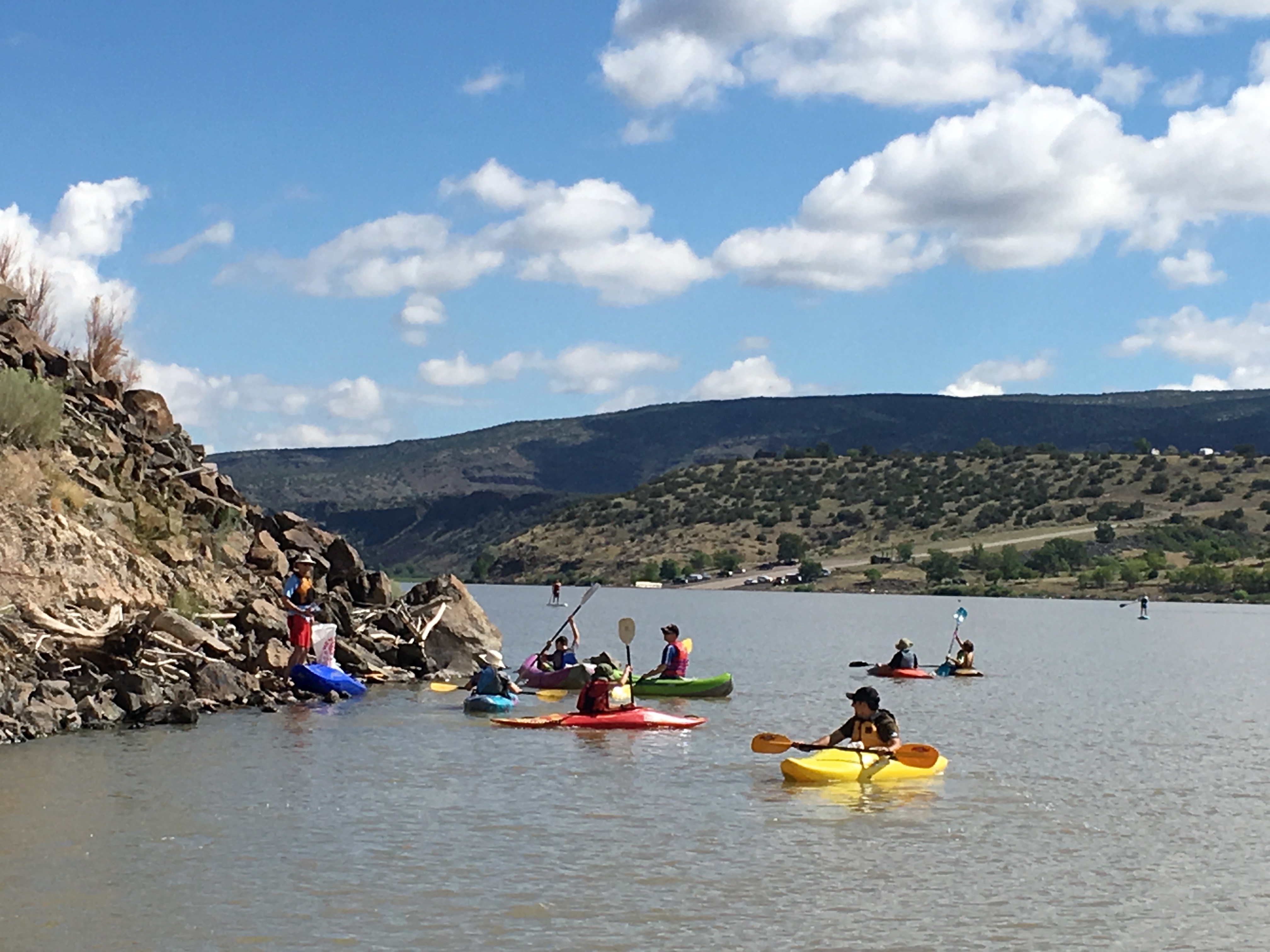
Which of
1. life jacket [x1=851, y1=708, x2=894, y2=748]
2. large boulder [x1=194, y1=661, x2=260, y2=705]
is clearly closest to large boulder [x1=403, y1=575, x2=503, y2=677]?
large boulder [x1=194, y1=661, x2=260, y2=705]

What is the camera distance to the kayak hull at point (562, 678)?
3594 centimetres

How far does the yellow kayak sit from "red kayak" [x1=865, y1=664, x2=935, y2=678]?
20.6 meters

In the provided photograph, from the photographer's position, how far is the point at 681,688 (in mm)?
→ 34781

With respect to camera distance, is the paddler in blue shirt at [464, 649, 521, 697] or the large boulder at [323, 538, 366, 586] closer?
the paddler in blue shirt at [464, 649, 521, 697]

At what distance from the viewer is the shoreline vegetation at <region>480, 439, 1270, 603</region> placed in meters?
116

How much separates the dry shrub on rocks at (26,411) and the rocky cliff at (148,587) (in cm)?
19

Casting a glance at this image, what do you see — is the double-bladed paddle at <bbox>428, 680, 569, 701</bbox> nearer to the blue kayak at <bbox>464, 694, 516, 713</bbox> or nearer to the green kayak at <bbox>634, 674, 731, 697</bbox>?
the green kayak at <bbox>634, 674, 731, 697</bbox>

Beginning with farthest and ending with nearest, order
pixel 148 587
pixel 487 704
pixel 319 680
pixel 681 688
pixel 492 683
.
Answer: pixel 681 688
pixel 319 680
pixel 492 683
pixel 487 704
pixel 148 587

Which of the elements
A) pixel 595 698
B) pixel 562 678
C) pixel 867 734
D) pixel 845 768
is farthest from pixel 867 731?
pixel 562 678

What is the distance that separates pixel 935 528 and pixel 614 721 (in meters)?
112

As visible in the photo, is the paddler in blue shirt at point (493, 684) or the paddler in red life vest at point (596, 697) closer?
the paddler in red life vest at point (596, 697)

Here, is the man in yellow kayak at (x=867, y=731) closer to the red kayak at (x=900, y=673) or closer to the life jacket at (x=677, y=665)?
the life jacket at (x=677, y=665)

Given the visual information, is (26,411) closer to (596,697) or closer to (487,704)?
(487,704)

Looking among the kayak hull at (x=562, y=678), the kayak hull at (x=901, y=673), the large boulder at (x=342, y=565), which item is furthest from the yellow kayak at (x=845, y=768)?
the kayak hull at (x=901, y=673)
